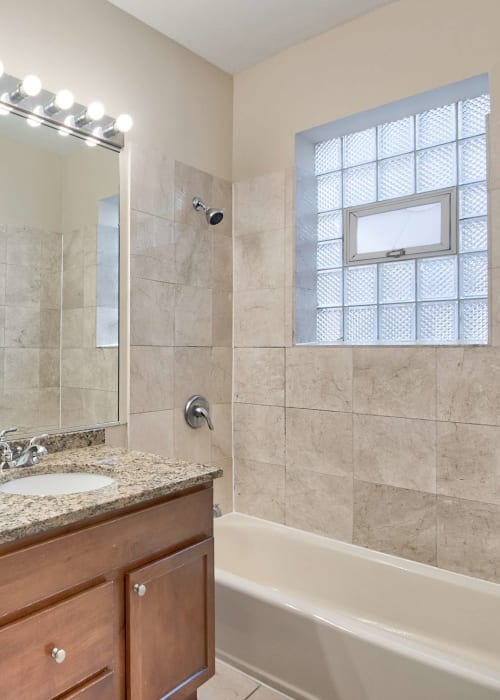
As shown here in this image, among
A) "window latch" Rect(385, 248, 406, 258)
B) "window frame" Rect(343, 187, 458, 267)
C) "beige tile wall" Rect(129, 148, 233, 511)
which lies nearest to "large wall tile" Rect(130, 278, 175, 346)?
"beige tile wall" Rect(129, 148, 233, 511)

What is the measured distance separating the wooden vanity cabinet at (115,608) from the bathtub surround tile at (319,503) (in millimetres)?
852

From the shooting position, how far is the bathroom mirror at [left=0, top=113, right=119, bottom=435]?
1.79 metres

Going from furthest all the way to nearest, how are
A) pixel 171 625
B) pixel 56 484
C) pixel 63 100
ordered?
pixel 63 100 < pixel 56 484 < pixel 171 625

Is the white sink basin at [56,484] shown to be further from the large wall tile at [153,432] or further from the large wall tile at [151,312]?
the large wall tile at [151,312]

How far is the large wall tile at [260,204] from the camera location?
98.6 inches

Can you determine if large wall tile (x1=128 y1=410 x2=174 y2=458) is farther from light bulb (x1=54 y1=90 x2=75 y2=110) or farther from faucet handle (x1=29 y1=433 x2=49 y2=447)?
light bulb (x1=54 y1=90 x2=75 y2=110)

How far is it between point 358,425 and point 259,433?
21.9 inches

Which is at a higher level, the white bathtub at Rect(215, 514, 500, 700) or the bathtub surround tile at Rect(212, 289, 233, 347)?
the bathtub surround tile at Rect(212, 289, 233, 347)

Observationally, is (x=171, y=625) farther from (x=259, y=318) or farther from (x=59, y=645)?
(x=259, y=318)

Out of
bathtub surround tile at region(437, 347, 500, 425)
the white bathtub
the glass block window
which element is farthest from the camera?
the glass block window

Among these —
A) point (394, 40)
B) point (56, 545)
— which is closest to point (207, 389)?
point (56, 545)

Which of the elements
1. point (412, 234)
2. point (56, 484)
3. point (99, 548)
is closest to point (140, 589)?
point (99, 548)

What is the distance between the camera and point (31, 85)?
5.69ft

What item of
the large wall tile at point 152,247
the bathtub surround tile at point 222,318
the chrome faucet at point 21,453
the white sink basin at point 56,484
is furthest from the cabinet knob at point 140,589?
the bathtub surround tile at point 222,318
